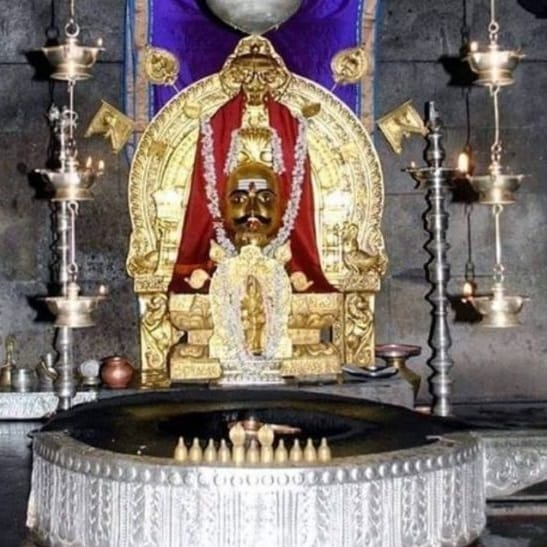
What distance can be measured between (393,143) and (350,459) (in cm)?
383

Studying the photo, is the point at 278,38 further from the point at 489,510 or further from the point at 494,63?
the point at 489,510

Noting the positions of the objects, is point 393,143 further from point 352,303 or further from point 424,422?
point 424,422

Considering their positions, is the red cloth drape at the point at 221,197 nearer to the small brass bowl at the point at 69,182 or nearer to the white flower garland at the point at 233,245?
the white flower garland at the point at 233,245

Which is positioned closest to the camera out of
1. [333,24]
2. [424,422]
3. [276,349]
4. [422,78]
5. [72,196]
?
[424,422]

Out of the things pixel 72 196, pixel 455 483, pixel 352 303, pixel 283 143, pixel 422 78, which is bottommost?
pixel 455 483

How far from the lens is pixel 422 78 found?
23.5ft

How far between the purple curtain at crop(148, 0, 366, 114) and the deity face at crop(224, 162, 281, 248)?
682 mm

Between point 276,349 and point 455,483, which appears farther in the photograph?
point 276,349

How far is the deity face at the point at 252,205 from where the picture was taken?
6.44m

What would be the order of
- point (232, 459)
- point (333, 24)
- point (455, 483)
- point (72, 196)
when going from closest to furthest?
point (232, 459) → point (455, 483) → point (72, 196) → point (333, 24)

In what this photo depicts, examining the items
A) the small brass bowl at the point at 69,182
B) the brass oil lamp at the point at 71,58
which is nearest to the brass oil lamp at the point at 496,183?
the brass oil lamp at the point at 71,58

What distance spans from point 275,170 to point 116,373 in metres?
1.49

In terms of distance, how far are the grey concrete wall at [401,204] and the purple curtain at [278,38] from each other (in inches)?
17.0

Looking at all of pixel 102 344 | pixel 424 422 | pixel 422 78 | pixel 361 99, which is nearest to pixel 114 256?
pixel 102 344
